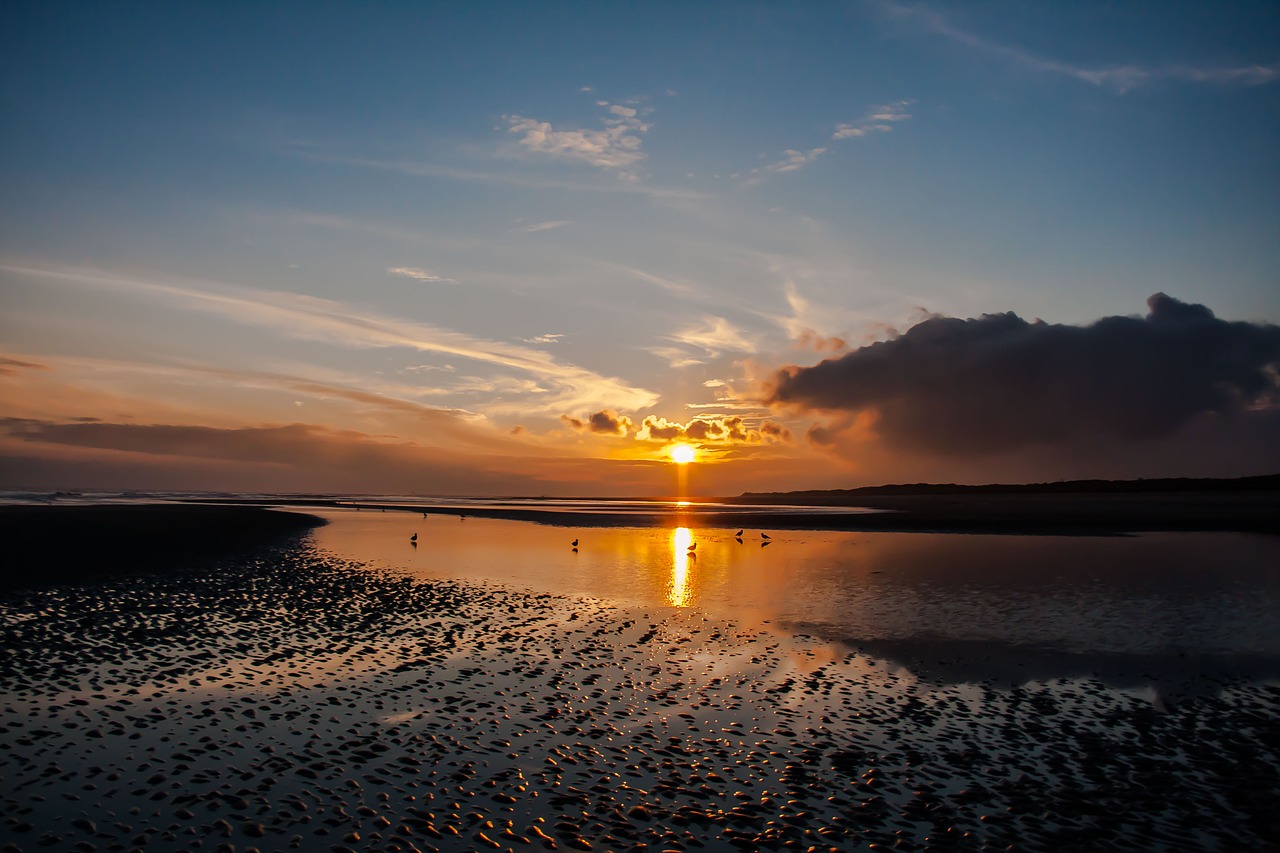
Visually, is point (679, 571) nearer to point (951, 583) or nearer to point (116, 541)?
point (951, 583)

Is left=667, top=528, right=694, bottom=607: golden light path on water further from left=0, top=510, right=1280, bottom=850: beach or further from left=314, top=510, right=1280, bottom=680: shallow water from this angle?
left=0, top=510, right=1280, bottom=850: beach

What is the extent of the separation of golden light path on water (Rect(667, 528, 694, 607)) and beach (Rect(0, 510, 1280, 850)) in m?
0.97

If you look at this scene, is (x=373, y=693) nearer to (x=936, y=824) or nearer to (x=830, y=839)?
(x=830, y=839)

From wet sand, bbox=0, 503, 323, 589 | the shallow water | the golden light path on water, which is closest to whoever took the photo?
the shallow water

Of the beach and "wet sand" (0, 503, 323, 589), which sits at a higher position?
the beach

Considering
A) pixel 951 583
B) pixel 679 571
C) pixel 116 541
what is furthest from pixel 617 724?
pixel 116 541

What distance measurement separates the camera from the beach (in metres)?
9.98

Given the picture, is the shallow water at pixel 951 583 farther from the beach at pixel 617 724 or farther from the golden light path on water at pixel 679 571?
the beach at pixel 617 724

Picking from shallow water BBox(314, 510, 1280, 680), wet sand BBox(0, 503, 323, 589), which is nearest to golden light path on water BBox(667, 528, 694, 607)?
shallow water BBox(314, 510, 1280, 680)

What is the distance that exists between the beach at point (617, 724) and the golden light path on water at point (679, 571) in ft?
3.19

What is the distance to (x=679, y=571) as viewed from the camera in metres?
38.2

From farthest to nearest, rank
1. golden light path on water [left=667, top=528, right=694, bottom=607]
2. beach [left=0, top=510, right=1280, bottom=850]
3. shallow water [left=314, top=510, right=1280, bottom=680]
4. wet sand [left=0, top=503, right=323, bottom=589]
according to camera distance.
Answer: wet sand [left=0, top=503, right=323, bottom=589] < golden light path on water [left=667, top=528, right=694, bottom=607] < shallow water [left=314, top=510, right=1280, bottom=680] < beach [left=0, top=510, right=1280, bottom=850]

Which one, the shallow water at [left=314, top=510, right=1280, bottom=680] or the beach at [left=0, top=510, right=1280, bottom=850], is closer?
the beach at [left=0, top=510, right=1280, bottom=850]

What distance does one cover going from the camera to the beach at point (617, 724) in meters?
9.98
